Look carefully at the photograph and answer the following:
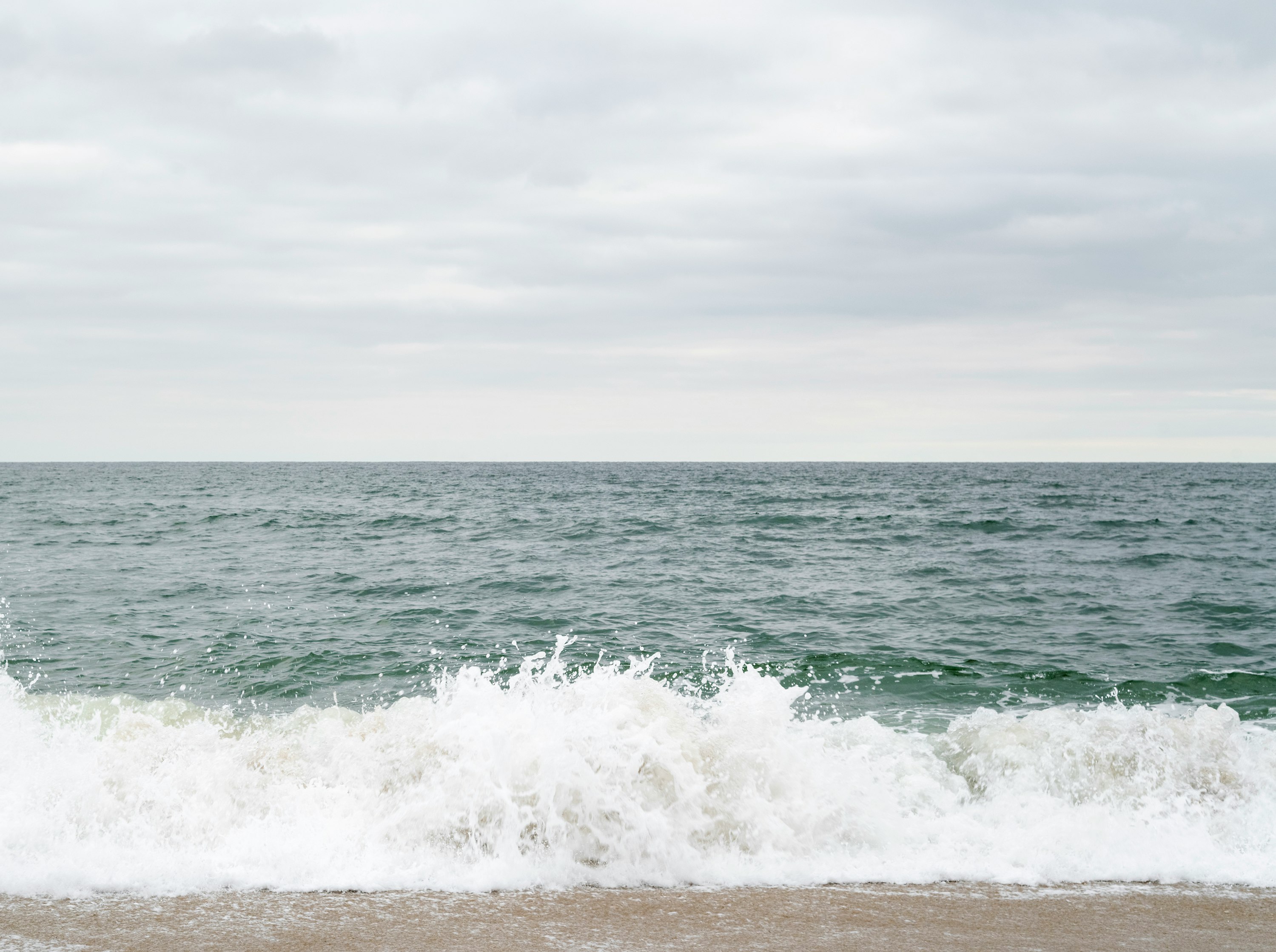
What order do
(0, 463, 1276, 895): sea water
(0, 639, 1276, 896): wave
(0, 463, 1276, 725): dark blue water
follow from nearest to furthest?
(0, 639, 1276, 896): wave → (0, 463, 1276, 895): sea water → (0, 463, 1276, 725): dark blue water

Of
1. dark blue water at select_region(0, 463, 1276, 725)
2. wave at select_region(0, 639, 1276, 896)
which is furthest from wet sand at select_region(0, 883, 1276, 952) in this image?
dark blue water at select_region(0, 463, 1276, 725)

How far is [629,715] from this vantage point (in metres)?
6.23

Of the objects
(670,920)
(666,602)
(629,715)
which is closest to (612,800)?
(629,715)

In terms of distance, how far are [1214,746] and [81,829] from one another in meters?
7.93

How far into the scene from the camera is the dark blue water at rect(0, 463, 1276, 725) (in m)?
10.4

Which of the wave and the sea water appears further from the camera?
the sea water

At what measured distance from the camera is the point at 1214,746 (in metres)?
6.68

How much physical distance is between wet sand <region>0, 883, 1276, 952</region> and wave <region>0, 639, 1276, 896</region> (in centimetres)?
19

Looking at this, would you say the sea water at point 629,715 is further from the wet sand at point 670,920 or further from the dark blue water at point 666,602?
the wet sand at point 670,920

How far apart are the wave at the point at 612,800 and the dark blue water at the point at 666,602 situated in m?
2.34

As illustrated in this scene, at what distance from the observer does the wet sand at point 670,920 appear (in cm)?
419

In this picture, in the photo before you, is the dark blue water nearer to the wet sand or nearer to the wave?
the wave

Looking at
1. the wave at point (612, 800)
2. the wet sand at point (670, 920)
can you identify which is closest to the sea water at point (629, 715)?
the wave at point (612, 800)

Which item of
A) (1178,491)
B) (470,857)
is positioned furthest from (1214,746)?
(1178,491)
